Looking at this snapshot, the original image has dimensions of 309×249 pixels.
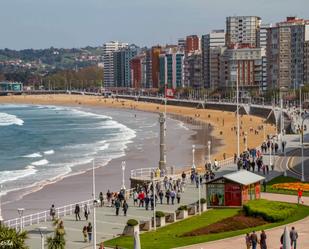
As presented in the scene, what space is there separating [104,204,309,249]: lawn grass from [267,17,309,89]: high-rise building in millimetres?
134936

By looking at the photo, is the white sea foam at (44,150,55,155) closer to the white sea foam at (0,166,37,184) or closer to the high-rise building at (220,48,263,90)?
the white sea foam at (0,166,37,184)

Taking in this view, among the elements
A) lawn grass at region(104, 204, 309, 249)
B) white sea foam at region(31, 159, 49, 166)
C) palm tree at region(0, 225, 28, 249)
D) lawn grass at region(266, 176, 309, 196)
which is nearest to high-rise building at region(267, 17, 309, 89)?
white sea foam at region(31, 159, 49, 166)

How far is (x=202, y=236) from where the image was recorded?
27953 millimetres

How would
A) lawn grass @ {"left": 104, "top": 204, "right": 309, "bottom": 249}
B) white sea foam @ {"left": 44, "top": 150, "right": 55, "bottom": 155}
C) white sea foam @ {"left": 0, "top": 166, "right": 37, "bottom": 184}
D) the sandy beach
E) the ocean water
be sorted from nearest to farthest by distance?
1. lawn grass @ {"left": 104, "top": 204, "right": 309, "bottom": 249}
2. the sandy beach
3. white sea foam @ {"left": 0, "top": 166, "right": 37, "bottom": 184}
4. the ocean water
5. white sea foam @ {"left": 44, "top": 150, "right": 55, "bottom": 155}

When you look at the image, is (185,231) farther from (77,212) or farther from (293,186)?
(293,186)

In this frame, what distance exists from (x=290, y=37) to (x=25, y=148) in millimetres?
102070

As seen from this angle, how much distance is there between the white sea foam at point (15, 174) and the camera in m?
54.0

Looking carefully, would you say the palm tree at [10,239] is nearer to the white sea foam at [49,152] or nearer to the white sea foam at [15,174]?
the white sea foam at [15,174]

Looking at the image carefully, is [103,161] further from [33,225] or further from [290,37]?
[290,37]

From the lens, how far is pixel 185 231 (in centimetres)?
2920

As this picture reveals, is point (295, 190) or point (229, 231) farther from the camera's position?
point (295, 190)

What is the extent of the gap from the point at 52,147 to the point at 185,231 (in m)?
52.0

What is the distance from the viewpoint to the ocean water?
187 feet

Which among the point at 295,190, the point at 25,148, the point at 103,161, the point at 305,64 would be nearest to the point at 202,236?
the point at 295,190
